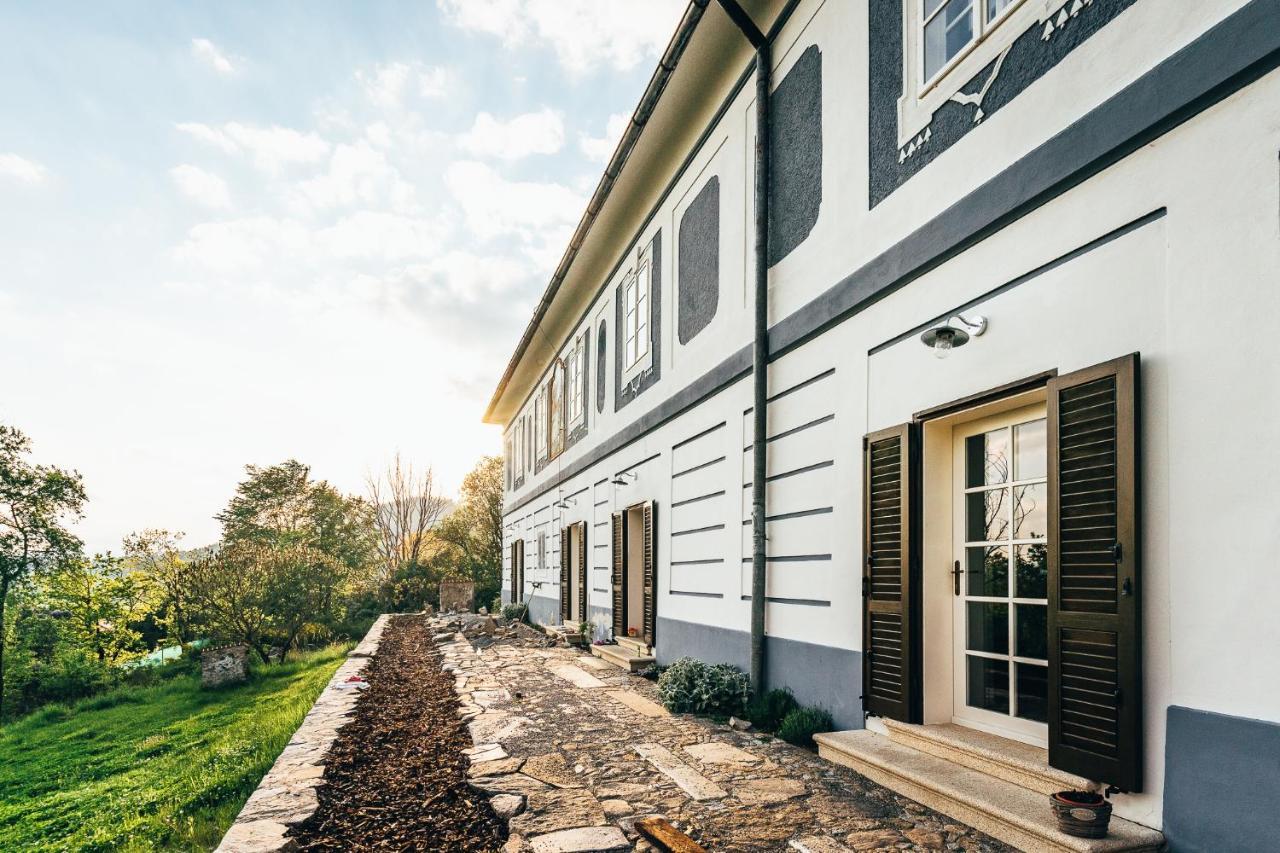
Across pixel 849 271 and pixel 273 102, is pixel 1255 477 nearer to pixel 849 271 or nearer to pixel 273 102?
pixel 849 271

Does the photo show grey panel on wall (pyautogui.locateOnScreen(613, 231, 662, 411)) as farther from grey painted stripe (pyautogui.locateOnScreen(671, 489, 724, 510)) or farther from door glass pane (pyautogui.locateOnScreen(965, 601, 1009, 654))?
door glass pane (pyautogui.locateOnScreen(965, 601, 1009, 654))

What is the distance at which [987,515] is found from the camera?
4.47m

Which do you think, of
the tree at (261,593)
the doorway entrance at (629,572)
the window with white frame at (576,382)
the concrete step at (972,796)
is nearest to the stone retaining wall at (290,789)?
the concrete step at (972,796)

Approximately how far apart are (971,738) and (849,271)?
3.00m

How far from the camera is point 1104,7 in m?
3.50

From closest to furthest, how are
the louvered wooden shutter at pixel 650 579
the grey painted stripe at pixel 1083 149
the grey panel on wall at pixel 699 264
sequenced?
the grey painted stripe at pixel 1083 149, the grey panel on wall at pixel 699 264, the louvered wooden shutter at pixel 650 579

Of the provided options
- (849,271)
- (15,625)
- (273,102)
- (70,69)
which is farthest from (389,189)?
(15,625)

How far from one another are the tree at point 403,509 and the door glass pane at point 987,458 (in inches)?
1257

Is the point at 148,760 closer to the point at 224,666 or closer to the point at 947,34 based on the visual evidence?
the point at 224,666

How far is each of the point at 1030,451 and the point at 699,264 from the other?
4.94m

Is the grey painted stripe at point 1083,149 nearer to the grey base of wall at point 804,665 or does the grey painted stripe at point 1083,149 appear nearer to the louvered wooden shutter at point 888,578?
the louvered wooden shutter at point 888,578

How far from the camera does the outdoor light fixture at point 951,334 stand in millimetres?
4215

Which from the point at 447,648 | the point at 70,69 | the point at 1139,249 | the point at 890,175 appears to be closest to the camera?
the point at 1139,249

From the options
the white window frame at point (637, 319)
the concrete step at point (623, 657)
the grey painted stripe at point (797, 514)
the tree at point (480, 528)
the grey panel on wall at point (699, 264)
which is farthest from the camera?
the tree at point (480, 528)
